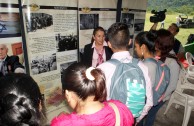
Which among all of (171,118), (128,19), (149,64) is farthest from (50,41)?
(171,118)

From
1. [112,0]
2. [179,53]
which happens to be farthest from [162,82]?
[179,53]

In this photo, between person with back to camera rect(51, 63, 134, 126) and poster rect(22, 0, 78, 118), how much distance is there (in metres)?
1.28

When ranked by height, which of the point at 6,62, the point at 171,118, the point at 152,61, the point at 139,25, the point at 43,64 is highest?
the point at 139,25

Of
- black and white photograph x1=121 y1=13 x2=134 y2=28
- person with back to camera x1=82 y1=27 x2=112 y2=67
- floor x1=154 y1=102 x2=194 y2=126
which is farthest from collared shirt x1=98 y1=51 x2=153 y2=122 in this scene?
black and white photograph x1=121 y1=13 x2=134 y2=28

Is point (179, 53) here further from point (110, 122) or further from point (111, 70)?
point (110, 122)

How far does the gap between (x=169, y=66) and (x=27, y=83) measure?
4.89 feet

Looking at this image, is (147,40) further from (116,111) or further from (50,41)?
(50,41)

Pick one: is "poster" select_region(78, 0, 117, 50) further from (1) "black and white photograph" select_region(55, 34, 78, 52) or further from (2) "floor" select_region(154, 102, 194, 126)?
(2) "floor" select_region(154, 102, 194, 126)

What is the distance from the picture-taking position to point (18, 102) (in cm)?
78

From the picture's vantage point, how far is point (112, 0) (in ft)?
9.73

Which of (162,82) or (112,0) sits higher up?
(112,0)

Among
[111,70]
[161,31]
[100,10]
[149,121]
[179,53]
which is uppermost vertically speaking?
[100,10]

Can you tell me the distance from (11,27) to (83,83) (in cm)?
131

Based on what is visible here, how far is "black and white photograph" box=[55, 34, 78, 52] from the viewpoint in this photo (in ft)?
7.71
